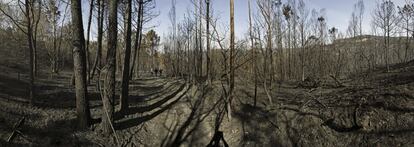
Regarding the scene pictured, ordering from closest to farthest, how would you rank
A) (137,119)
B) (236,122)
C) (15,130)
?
(15,130) → (236,122) → (137,119)

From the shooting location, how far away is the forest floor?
7.14 metres

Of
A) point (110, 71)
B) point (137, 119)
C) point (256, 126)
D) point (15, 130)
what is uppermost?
point (110, 71)

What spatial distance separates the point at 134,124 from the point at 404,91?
7.80 m

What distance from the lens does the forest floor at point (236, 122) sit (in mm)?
7137

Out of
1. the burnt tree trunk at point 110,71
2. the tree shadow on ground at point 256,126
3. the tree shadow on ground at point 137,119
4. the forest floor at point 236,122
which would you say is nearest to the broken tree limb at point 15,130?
the forest floor at point 236,122

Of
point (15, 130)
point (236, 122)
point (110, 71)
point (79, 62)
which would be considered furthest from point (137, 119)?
point (15, 130)

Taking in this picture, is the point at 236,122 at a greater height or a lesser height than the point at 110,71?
lesser

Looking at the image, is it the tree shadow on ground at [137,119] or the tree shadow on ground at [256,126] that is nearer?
the tree shadow on ground at [256,126]

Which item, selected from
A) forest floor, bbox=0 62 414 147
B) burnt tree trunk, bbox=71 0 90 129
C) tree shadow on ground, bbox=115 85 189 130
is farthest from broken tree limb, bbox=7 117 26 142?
tree shadow on ground, bbox=115 85 189 130

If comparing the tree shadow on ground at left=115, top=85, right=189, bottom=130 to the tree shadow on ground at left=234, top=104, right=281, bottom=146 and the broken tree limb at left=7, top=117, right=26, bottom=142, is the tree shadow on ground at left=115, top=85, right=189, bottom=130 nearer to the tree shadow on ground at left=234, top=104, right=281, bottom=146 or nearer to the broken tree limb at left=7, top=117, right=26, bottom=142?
the broken tree limb at left=7, top=117, right=26, bottom=142

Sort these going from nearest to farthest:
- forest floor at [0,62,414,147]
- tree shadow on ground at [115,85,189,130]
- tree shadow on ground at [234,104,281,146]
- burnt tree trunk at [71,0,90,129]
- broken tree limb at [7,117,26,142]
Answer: broken tree limb at [7,117,26,142]
forest floor at [0,62,414,147]
burnt tree trunk at [71,0,90,129]
tree shadow on ground at [234,104,281,146]
tree shadow on ground at [115,85,189,130]

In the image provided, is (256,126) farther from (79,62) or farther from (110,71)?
(79,62)

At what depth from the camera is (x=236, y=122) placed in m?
9.30

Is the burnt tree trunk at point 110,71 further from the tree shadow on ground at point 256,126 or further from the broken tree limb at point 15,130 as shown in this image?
the tree shadow on ground at point 256,126
